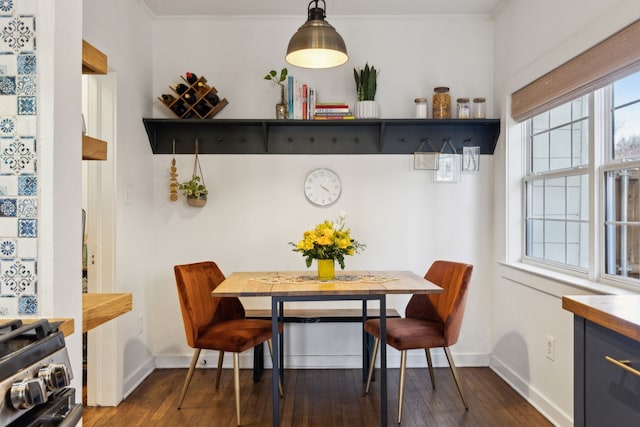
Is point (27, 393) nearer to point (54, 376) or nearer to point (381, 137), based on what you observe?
point (54, 376)

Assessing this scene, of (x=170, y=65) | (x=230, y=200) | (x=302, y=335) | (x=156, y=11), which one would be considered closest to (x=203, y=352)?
(x=302, y=335)

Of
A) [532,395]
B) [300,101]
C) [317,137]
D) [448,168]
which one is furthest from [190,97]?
[532,395]

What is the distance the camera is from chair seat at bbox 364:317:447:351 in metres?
2.46

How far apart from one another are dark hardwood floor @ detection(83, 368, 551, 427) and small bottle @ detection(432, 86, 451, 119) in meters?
2.00

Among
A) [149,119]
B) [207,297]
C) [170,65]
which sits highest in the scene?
[170,65]

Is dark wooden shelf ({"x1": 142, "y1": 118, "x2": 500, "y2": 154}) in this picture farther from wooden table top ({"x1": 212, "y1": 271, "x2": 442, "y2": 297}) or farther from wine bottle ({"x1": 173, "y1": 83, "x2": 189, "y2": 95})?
wooden table top ({"x1": 212, "y1": 271, "x2": 442, "y2": 297})

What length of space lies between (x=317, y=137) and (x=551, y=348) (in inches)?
85.7

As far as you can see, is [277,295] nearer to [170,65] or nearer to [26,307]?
[26,307]

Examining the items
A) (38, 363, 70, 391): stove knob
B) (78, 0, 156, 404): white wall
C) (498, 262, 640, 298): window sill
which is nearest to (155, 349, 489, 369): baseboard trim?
(78, 0, 156, 404): white wall

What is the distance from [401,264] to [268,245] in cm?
109

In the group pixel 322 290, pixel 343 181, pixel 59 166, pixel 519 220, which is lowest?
pixel 322 290

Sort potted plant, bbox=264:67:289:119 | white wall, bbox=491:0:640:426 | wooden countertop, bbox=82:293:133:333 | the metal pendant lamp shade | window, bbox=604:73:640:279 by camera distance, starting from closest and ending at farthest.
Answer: wooden countertop, bbox=82:293:133:333 < window, bbox=604:73:640:279 < the metal pendant lamp shade < white wall, bbox=491:0:640:426 < potted plant, bbox=264:67:289:119

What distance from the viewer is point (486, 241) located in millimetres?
3395

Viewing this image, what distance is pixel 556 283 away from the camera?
242 cm
